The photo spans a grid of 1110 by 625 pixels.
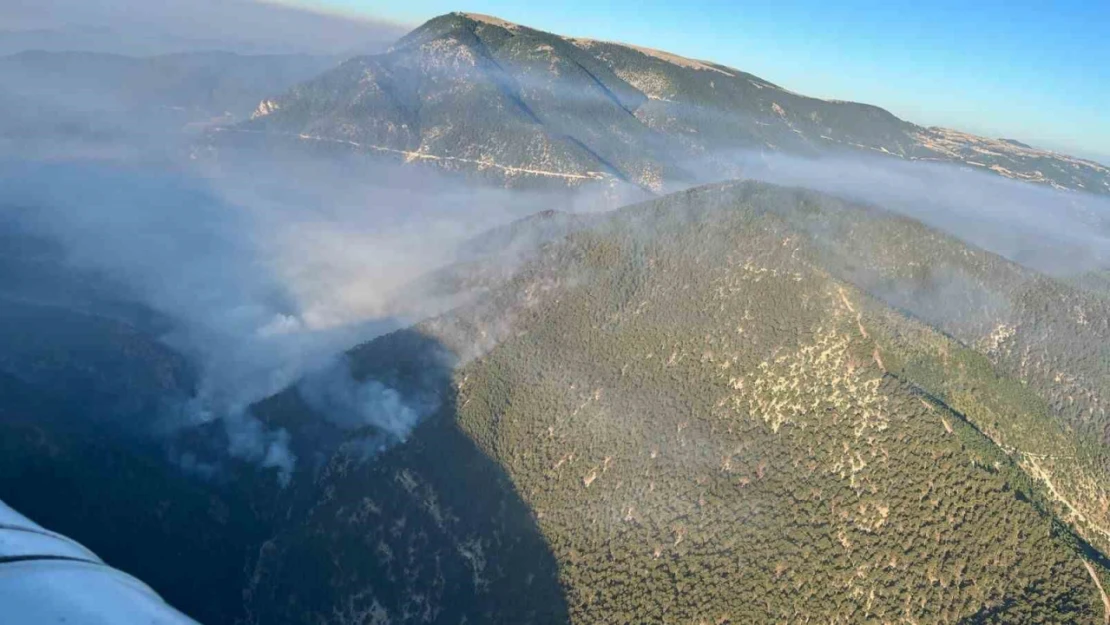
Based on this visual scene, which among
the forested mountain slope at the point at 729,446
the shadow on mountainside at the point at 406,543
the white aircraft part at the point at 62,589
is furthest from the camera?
the shadow on mountainside at the point at 406,543

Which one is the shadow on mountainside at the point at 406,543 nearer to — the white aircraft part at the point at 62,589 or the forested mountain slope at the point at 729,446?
the forested mountain slope at the point at 729,446

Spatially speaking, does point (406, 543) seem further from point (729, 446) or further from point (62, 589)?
point (62, 589)

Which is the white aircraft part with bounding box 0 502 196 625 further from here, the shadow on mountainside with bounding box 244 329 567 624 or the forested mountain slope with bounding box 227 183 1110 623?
the shadow on mountainside with bounding box 244 329 567 624

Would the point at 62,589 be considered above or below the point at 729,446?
above

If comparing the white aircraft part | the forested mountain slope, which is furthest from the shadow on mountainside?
the white aircraft part

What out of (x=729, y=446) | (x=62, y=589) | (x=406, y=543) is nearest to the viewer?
(x=62, y=589)

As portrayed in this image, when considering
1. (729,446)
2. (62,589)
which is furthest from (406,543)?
(62,589)

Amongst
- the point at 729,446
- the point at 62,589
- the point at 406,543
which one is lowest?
the point at 406,543

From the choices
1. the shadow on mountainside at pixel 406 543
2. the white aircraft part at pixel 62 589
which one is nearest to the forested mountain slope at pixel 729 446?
the shadow on mountainside at pixel 406 543

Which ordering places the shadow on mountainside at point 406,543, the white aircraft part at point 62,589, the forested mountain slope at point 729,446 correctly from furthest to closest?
the shadow on mountainside at point 406,543 < the forested mountain slope at point 729,446 < the white aircraft part at point 62,589

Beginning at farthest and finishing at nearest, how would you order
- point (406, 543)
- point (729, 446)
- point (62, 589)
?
point (406, 543)
point (729, 446)
point (62, 589)

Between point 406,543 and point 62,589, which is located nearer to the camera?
point 62,589
